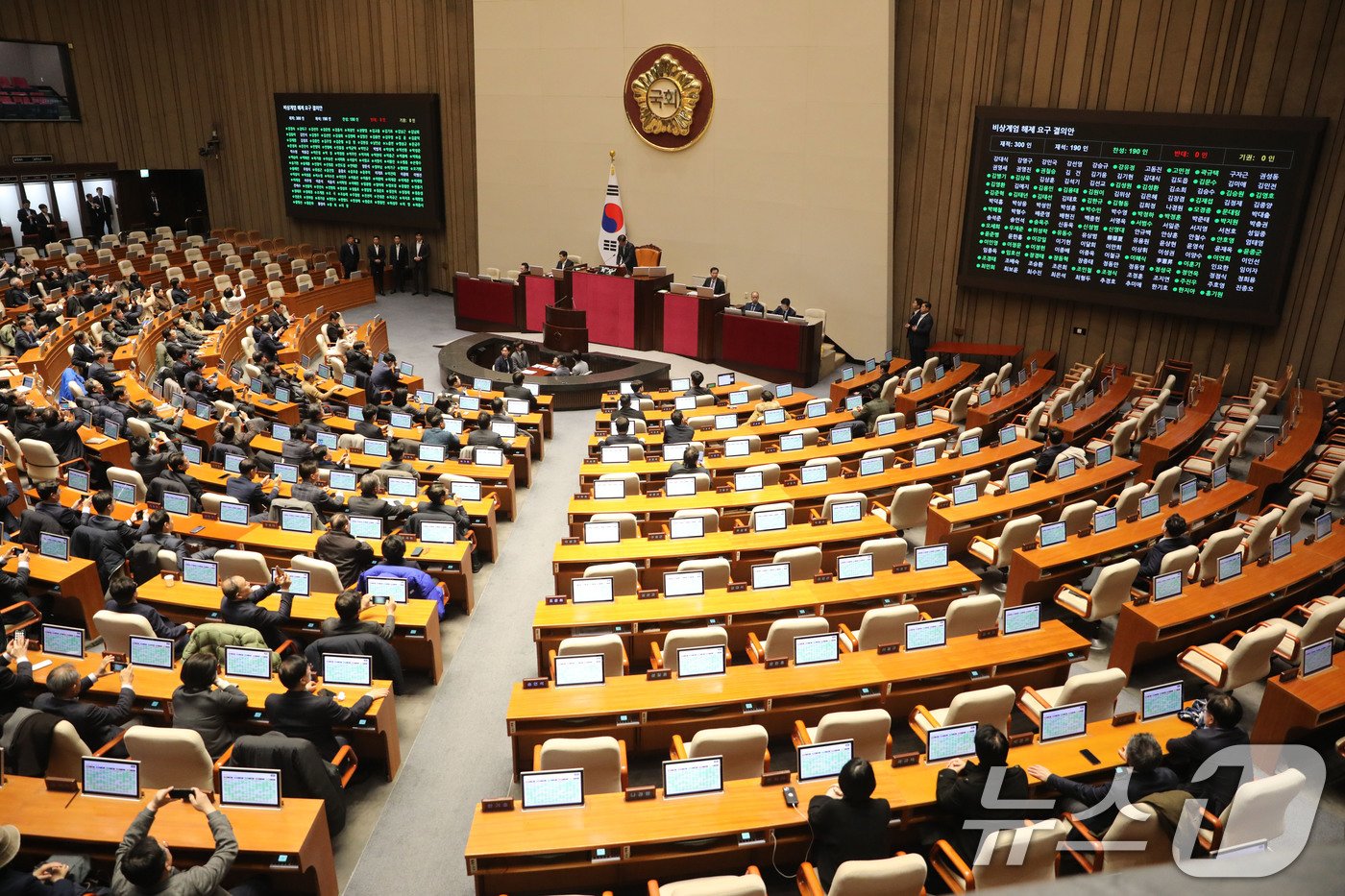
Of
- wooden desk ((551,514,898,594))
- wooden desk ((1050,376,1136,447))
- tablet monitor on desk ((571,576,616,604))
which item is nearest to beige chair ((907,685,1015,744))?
tablet monitor on desk ((571,576,616,604))

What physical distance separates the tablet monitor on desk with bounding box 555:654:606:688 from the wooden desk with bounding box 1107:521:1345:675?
3558mm

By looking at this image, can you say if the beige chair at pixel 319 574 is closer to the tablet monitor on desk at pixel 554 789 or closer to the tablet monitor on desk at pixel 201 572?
the tablet monitor on desk at pixel 201 572

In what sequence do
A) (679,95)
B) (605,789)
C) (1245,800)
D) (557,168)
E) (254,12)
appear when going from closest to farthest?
(1245,800), (605,789), (679,95), (557,168), (254,12)

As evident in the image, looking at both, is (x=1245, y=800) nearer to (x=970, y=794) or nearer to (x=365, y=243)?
(x=970, y=794)

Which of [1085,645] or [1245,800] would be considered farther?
[1085,645]

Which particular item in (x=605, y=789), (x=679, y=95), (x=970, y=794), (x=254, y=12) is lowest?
(x=605, y=789)

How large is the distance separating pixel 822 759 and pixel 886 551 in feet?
8.87

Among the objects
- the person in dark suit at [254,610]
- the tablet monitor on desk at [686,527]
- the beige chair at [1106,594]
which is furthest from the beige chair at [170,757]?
the beige chair at [1106,594]

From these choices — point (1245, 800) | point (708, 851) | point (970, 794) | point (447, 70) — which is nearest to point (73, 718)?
point (708, 851)

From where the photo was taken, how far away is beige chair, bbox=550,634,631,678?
5402 mm

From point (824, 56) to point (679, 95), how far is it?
2.71 metres

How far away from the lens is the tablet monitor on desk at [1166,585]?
620 cm

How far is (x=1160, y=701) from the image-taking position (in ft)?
16.2

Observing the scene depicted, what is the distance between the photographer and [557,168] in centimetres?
1739
